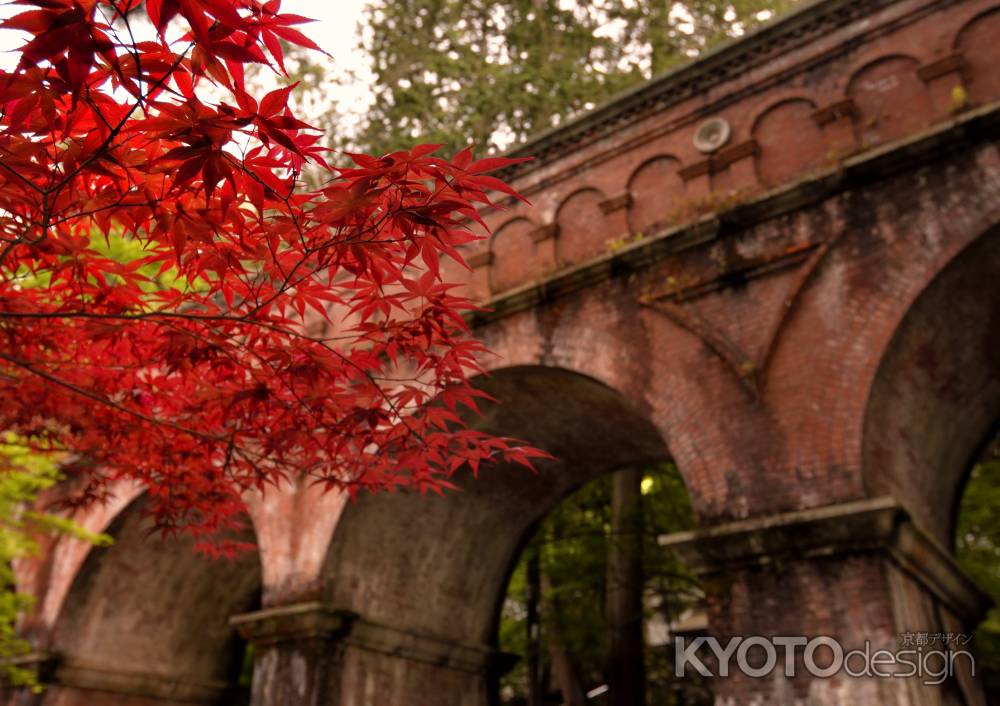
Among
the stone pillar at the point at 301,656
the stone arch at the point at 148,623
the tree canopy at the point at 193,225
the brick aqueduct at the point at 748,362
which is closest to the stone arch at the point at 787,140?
the brick aqueduct at the point at 748,362

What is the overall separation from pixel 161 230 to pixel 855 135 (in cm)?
566

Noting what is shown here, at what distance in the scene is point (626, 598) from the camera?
11.5 metres

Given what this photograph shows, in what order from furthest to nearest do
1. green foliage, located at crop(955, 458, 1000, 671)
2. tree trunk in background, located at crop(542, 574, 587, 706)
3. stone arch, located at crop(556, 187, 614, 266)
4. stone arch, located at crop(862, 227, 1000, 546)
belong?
tree trunk in background, located at crop(542, 574, 587, 706) < green foliage, located at crop(955, 458, 1000, 671) < stone arch, located at crop(556, 187, 614, 266) < stone arch, located at crop(862, 227, 1000, 546)

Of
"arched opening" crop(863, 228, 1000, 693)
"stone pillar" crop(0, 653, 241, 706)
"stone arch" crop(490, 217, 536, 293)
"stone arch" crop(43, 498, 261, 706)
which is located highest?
"stone arch" crop(490, 217, 536, 293)

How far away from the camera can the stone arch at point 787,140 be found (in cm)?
675

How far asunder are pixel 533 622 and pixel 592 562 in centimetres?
139

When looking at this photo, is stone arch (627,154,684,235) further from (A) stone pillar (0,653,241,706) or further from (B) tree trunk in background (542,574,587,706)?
(A) stone pillar (0,653,241,706)

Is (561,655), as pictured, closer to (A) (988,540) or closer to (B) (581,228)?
(A) (988,540)

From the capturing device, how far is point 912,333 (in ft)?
19.1

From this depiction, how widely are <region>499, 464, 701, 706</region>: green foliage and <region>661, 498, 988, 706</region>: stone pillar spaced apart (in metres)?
7.20

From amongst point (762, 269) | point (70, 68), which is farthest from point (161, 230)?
point (762, 269)

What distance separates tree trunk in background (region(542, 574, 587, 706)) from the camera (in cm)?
1405

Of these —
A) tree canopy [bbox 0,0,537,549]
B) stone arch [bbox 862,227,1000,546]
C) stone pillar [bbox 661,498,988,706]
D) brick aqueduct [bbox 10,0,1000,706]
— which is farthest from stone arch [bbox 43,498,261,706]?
stone arch [bbox 862,227,1000,546]

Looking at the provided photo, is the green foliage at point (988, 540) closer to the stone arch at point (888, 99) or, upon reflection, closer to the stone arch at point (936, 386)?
the stone arch at point (936, 386)
